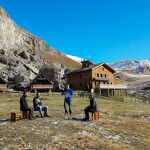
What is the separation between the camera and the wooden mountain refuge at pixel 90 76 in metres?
40.6

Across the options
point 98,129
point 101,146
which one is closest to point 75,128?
point 98,129

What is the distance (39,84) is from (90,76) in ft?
51.2

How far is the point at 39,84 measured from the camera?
43344 millimetres

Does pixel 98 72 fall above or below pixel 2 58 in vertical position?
below

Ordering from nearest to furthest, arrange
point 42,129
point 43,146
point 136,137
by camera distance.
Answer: point 43,146 → point 136,137 → point 42,129

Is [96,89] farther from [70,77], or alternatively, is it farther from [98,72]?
[70,77]

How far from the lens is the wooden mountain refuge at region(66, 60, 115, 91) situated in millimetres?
40594

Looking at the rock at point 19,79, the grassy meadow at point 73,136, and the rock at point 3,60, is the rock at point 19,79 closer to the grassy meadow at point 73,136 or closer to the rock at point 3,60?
the rock at point 3,60

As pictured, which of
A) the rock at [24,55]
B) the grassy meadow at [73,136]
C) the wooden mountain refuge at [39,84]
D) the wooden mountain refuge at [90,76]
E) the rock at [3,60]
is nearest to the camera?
the grassy meadow at [73,136]

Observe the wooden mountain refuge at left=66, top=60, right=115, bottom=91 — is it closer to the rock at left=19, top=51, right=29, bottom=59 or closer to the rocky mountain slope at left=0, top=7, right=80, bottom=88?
the rocky mountain slope at left=0, top=7, right=80, bottom=88

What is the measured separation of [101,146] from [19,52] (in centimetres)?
7529

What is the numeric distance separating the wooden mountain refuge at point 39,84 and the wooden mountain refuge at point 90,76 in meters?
8.05

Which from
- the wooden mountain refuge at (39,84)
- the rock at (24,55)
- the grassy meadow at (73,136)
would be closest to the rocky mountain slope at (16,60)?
the rock at (24,55)

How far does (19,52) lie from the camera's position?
73.4 metres
